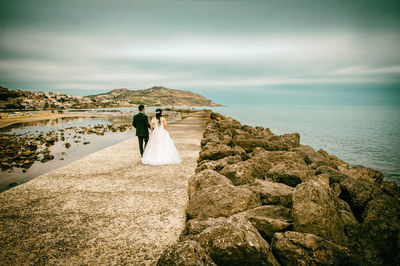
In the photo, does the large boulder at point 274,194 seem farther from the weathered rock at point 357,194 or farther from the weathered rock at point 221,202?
the weathered rock at point 357,194

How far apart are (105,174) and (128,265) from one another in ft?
13.5

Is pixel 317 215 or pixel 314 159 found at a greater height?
pixel 317 215

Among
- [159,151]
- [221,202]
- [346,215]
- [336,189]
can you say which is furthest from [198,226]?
[159,151]

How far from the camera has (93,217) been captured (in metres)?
3.78

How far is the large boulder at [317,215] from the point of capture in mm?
2611

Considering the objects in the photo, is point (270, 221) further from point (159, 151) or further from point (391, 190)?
point (391, 190)

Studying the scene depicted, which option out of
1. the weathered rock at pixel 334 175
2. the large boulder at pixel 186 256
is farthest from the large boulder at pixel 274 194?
the large boulder at pixel 186 256

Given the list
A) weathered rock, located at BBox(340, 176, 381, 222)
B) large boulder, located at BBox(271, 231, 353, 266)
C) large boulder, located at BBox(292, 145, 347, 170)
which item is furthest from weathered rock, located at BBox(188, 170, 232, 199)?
large boulder, located at BBox(292, 145, 347, 170)

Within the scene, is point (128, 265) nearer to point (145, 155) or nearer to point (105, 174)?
point (105, 174)

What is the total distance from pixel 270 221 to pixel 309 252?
0.61m

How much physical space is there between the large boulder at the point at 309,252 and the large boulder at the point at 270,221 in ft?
1.25

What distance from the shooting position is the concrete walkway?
9.45ft

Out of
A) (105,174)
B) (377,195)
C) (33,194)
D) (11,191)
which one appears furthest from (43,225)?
(377,195)

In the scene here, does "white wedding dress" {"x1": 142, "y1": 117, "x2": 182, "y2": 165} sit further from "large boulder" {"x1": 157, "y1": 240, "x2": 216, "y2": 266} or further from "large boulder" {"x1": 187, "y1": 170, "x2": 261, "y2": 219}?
"large boulder" {"x1": 157, "y1": 240, "x2": 216, "y2": 266}
